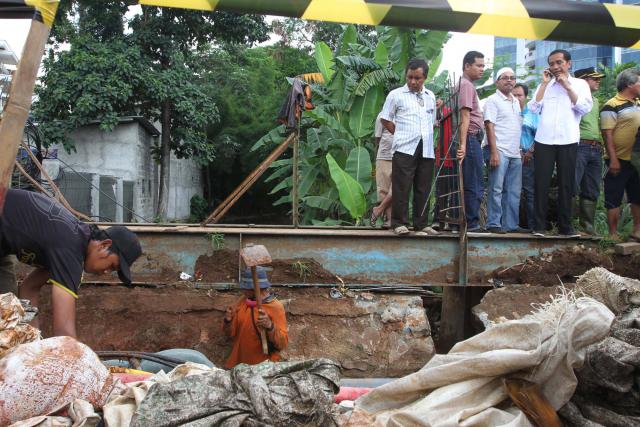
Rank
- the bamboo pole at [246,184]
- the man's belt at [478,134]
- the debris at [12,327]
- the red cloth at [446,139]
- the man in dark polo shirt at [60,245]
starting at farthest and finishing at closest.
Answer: the red cloth at [446,139], the man's belt at [478,134], the bamboo pole at [246,184], the man in dark polo shirt at [60,245], the debris at [12,327]

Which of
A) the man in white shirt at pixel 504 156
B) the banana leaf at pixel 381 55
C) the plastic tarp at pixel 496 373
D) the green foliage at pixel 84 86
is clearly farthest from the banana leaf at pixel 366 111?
the plastic tarp at pixel 496 373

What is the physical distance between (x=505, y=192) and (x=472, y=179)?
0.50m

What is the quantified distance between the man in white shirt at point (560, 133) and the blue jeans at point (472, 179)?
23.0 inches

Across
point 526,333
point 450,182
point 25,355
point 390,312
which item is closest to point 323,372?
point 526,333

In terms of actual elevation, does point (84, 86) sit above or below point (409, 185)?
above

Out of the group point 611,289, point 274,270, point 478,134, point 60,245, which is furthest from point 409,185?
point 611,289

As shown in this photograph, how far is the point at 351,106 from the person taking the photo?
1027cm

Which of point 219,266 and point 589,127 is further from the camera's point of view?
point 589,127

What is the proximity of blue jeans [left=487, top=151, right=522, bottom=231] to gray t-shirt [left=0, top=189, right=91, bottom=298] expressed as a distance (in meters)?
4.43

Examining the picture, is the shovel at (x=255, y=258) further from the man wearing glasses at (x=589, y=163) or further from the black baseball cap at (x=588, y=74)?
the black baseball cap at (x=588, y=74)

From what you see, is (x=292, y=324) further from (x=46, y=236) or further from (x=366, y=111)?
(x=366, y=111)

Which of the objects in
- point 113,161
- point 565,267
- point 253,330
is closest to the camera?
point 253,330

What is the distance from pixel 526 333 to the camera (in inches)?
77.7

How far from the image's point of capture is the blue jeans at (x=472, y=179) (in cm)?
629
